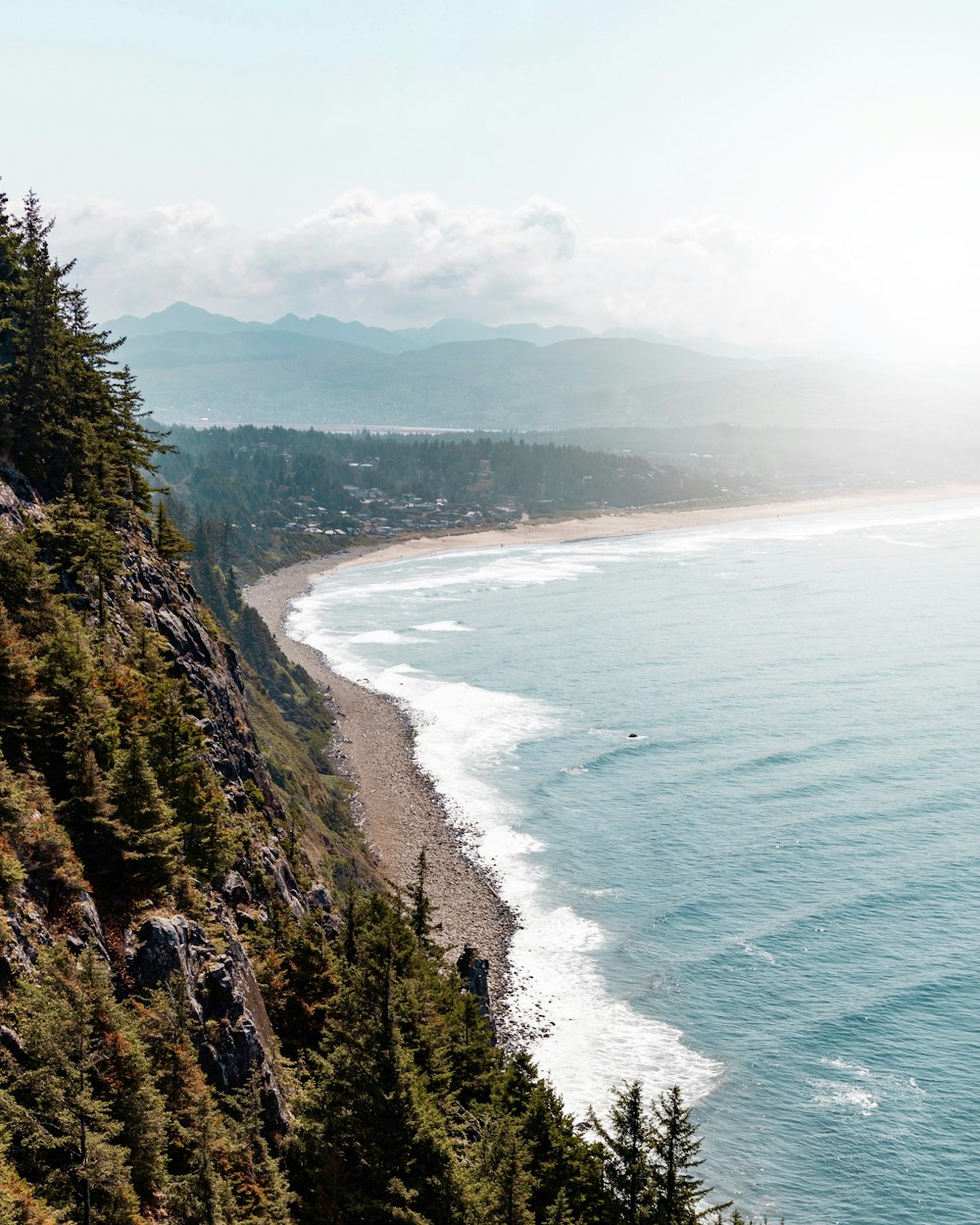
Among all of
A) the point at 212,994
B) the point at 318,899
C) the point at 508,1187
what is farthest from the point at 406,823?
the point at 508,1187

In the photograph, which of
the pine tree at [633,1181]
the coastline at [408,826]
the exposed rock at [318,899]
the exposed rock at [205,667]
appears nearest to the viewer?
the pine tree at [633,1181]

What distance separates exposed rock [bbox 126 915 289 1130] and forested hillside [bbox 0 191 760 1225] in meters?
0.08

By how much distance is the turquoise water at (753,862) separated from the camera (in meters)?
43.3

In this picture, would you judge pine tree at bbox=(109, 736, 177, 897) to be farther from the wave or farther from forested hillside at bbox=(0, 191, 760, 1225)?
the wave

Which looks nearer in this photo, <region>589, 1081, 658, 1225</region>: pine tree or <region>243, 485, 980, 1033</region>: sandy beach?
Result: <region>589, 1081, 658, 1225</region>: pine tree

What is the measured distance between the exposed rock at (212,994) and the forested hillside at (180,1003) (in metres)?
0.08

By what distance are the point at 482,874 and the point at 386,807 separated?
15627mm

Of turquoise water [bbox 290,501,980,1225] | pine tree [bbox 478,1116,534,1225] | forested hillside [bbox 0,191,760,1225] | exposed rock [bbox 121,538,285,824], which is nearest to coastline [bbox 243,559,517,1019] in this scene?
turquoise water [bbox 290,501,980,1225]

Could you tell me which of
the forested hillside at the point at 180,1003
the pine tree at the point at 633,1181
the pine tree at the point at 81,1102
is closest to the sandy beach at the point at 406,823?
the forested hillside at the point at 180,1003

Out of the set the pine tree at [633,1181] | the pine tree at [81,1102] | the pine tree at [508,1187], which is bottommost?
the pine tree at [633,1181]

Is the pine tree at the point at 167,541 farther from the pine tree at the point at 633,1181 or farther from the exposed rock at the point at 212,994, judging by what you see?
the pine tree at the point at 633,1181

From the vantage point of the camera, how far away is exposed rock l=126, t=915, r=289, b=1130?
24.6 m

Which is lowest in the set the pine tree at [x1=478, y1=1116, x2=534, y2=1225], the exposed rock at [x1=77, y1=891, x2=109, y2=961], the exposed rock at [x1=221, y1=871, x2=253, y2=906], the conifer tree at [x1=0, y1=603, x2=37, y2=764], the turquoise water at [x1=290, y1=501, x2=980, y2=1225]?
the turquoise water at [x1=290, y1=501, x2=980, y2=1225]

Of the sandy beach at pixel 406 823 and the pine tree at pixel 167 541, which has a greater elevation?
the pine tree at pixel 167 541
